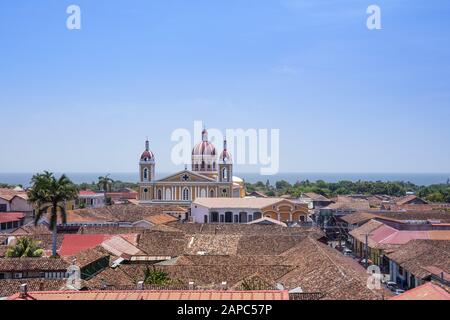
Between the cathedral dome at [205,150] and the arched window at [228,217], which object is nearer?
the arched window at [228,217]

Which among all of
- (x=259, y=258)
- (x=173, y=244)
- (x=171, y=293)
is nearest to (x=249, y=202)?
(x=173, y=244)

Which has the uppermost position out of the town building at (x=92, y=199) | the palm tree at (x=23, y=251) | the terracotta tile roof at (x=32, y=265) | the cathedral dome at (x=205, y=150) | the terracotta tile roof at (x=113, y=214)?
the cathedral dome at (x=205, y=150)

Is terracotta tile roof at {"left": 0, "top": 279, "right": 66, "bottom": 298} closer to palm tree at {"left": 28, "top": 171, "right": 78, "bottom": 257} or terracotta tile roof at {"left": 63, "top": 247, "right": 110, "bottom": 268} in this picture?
terracotta tile roof at {"left": 63, "top": 247, "right": 110, "bottom": 268}

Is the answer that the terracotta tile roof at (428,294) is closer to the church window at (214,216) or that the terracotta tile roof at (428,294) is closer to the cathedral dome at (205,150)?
the church window at (214,216)

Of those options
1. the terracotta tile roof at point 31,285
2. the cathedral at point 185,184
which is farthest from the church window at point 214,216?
the terracotta tile roof at point 31,285
